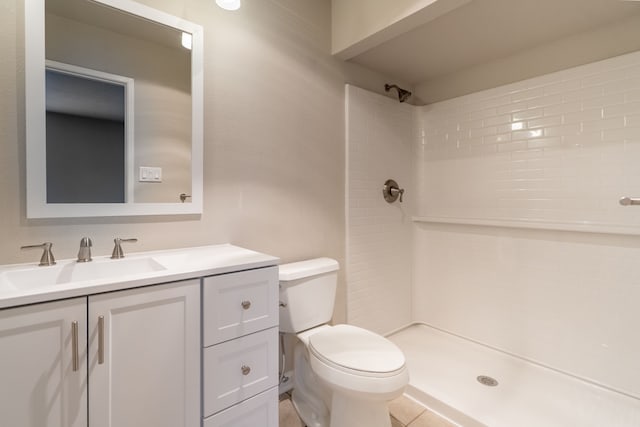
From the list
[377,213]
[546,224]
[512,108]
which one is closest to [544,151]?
[512,108]

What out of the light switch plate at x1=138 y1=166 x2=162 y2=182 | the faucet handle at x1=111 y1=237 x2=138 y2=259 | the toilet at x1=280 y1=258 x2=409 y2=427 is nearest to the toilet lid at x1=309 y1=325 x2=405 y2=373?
the toilet at x1=280 y1=258 x2=409 y2=427

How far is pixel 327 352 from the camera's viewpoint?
1.32m

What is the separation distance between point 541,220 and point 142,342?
2207 mm

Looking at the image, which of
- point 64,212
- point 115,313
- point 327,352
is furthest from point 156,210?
point 327,352

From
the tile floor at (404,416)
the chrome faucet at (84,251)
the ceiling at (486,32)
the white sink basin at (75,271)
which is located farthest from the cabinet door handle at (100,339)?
the ceiling at (486,32)

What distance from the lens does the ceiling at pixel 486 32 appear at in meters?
1.54

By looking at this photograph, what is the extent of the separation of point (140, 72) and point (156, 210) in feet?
1.91

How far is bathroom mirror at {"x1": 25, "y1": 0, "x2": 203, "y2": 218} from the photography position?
3.41 feet

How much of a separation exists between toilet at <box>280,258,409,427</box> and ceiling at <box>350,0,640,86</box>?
146 cm

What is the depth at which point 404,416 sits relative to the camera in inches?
62.4

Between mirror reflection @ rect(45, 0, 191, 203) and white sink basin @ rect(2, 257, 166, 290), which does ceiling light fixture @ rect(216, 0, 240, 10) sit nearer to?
mirror reflection @ rect(45, 0, 191, 203)

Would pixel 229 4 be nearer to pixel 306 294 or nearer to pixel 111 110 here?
pixel 111 110

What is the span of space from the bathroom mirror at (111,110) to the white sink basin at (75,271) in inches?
7.7

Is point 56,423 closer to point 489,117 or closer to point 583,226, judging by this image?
point 583,226
